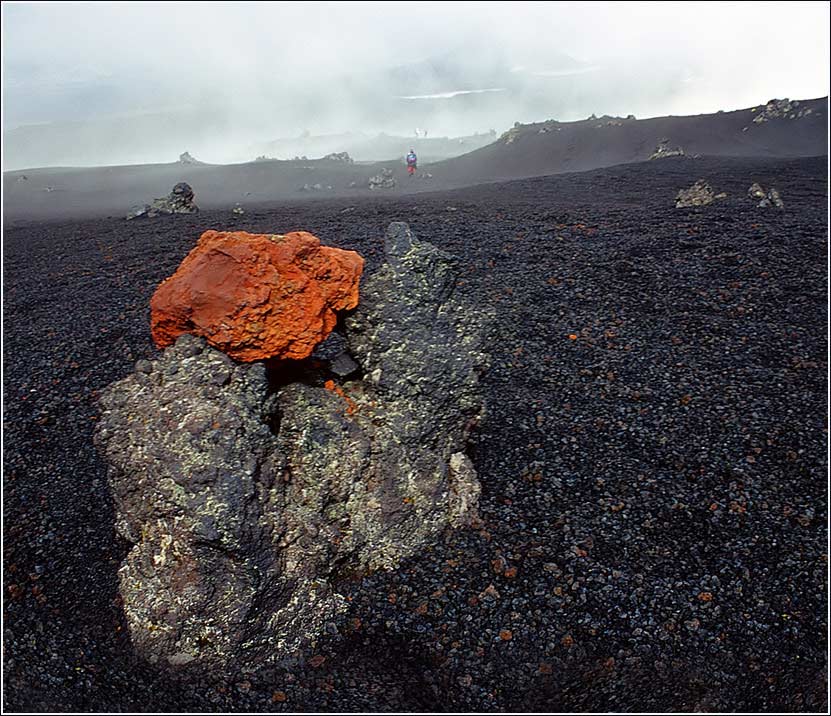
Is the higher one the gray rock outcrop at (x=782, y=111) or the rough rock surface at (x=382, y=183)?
the gray rock outcrop at (x=782, y=111)

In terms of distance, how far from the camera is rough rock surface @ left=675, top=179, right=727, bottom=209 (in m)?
13.2

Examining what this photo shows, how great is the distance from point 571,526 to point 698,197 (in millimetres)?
12393

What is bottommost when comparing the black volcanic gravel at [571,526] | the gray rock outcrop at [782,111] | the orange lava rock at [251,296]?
the black volcanic gravel at [571,526]

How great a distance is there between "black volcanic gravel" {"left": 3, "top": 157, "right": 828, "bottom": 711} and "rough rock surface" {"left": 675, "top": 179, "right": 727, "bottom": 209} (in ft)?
14.4

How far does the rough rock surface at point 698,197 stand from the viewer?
43.4 feet

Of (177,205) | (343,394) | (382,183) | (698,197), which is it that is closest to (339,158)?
(382,183)

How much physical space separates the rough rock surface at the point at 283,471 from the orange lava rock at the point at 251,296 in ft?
0.61

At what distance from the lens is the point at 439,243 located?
11695 mm

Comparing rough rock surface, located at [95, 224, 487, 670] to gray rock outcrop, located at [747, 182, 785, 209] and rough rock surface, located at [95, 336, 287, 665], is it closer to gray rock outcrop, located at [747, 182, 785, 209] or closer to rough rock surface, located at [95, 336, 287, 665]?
rough rock surface, located at [95, 336, 287, 665]

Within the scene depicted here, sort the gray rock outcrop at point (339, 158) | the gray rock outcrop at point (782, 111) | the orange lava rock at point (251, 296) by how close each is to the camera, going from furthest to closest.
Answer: the gray rock outcrop at point (339, 158) < the gray rock outcrop at point (782, 111) < the orange lava rock at point (251, 296)

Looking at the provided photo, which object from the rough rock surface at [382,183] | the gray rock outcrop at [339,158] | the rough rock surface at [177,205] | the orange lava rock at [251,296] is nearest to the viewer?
the orange lava rock at [251,296]

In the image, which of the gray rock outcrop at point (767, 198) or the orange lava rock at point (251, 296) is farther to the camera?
the gray rock outcrop at point (767, 198)

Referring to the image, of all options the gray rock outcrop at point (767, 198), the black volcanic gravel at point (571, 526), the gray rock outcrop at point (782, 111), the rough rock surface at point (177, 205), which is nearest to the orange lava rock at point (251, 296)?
the black volcanic gravel at point (571, 526)

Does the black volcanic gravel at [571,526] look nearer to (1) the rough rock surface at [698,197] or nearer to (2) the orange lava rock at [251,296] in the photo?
(2) the orange lava rock at [251,296]
